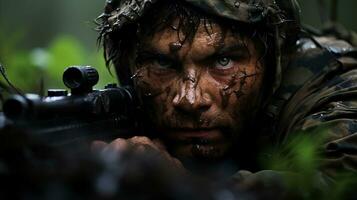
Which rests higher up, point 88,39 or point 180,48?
point 180,48

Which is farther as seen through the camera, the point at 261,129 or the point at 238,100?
the point at 261,129

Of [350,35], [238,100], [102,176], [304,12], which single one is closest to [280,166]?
[238,100]

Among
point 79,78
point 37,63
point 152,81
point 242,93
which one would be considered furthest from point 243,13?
point 37,63

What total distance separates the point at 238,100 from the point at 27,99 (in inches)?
40.1

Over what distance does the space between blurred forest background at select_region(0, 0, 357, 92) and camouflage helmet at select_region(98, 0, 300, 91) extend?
3.00 feet

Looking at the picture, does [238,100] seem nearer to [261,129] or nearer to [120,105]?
[261,129]

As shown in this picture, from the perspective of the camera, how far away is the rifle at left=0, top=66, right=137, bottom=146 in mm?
1712

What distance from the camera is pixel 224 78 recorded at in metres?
2.44

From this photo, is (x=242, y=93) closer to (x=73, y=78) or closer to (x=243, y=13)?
(x=243, y=13)

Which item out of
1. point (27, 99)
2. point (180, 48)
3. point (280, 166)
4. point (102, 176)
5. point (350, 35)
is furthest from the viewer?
point (350, 35)

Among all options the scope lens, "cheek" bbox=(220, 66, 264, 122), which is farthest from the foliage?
"cheek" bbox=(220, 66, 264, 122)

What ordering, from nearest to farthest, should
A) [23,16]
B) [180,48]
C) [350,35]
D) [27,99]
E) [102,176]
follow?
[102,176] < [27,99] < [180,48] < [350,35] < [23,16]

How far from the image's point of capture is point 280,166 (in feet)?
5.98

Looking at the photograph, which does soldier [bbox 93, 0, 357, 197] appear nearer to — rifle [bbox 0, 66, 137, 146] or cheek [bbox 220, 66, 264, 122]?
cheek [bbox 220, 66, 264, 122]
